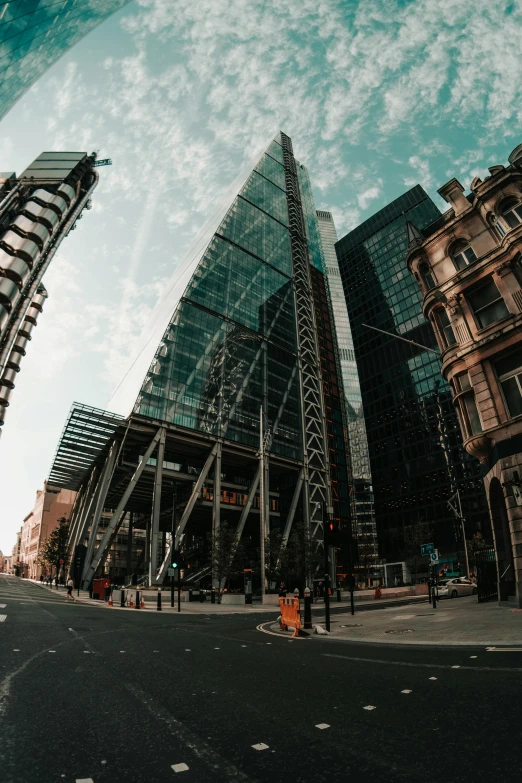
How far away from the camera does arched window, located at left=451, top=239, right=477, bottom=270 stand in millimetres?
20656

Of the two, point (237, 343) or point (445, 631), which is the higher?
point (237, 343)

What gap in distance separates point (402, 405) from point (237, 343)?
47273 millimetres

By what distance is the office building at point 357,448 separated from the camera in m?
86.1

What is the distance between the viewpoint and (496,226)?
19547 mm

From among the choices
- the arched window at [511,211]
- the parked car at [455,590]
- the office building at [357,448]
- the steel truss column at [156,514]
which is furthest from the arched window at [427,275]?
the office building at [357,448]

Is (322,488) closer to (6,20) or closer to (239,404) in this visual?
(239,404)

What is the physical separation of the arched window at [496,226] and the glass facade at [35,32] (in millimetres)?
18194

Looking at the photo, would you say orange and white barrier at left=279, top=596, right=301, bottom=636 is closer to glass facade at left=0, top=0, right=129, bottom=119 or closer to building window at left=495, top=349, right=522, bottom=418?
building window at left=495, top=349, right=522, bottom=418

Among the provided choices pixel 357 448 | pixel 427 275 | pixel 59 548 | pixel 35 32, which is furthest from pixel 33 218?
pixel 357 448

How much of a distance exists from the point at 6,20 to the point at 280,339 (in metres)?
67.0

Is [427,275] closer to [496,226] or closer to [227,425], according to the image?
[496,226]

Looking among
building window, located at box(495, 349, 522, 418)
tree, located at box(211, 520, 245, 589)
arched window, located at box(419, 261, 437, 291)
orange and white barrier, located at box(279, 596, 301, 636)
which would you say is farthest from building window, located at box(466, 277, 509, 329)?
tree, located at box(211, 520, 245, 589)

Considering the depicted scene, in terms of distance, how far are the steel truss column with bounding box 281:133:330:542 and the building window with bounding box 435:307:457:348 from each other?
119 feet

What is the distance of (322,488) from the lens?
6975 cm
